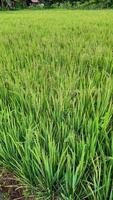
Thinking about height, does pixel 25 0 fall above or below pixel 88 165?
below

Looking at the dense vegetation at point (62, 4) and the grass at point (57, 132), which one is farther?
the dense vegetation at point (62, 4)

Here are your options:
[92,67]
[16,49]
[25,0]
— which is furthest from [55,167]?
[25,0]

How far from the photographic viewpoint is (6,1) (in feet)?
47.3

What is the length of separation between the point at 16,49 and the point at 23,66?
0.57 m

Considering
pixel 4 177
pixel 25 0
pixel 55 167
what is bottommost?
pixel 25 0

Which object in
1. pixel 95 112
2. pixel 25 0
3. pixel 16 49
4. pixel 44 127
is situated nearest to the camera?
pixel 44 127

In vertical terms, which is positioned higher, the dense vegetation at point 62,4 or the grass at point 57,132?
the grass at point 57,132

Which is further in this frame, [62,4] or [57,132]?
[62,4]

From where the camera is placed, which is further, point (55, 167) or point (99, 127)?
point (99, 127)

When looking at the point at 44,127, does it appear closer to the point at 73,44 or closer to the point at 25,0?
Result: the point at 73,44

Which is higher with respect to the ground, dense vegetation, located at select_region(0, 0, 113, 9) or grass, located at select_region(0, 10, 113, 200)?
grass, located at select_region(0, 10, 113, 200)

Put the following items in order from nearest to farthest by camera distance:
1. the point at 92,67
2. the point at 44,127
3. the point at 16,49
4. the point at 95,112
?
the point at 44,127
the point at 95,112
the point at 92,67
the point at 16,49

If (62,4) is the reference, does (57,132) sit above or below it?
above

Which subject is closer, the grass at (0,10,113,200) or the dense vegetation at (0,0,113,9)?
the grass at (0,10,113,200)
